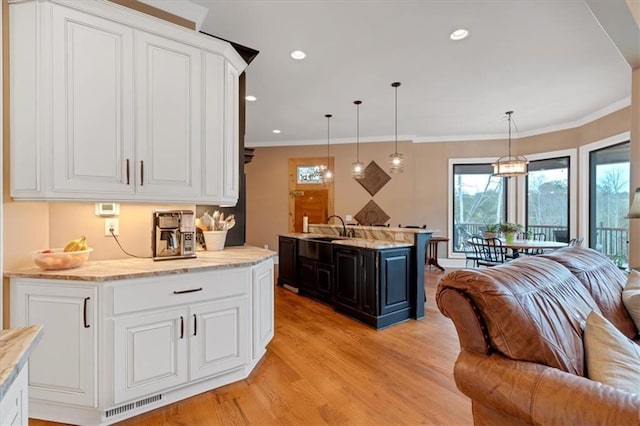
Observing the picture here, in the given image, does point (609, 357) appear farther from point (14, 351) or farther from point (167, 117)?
point (167, 117)

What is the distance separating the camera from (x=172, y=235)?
7.63ft

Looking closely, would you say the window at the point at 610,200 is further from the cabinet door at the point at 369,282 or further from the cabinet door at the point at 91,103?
the cabinet door at the point at 91,103

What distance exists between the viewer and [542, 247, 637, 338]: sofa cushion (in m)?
1.71

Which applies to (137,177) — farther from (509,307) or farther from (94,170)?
(509,307)

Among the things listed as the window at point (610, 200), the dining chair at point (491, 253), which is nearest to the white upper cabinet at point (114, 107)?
the dining chair at point (491, 253)

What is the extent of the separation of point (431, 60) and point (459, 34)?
1.69 feet

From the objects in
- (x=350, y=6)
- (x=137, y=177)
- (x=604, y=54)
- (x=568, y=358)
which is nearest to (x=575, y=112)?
(x=604, y=54)

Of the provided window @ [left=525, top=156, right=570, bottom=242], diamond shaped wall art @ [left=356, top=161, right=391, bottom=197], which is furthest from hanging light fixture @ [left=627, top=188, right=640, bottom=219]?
diamond shaped wall art @ [left=356, top=161, right=391, bottom=197]

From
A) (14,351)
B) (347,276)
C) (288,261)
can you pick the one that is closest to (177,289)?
(14,351)

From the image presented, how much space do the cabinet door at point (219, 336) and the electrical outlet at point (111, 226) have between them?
0.95 metres

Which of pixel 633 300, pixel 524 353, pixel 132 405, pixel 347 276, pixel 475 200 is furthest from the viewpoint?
pixel 475 200

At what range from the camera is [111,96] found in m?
2.06

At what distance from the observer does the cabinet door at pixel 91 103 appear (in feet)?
6.29

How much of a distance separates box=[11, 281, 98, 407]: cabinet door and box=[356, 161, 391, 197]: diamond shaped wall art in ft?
19.0
